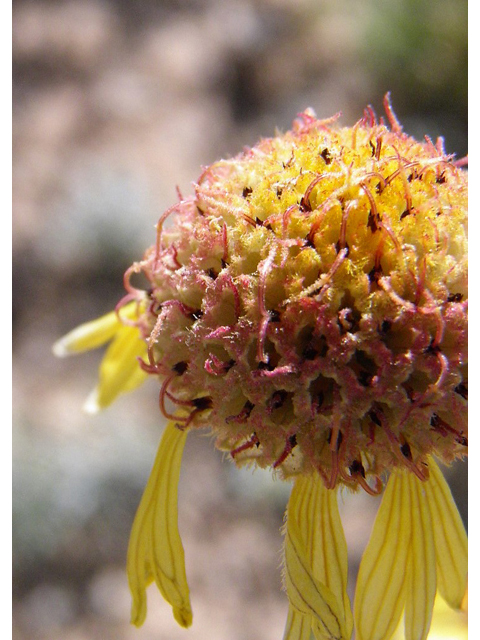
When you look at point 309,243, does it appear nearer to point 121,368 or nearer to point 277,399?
point 277,399

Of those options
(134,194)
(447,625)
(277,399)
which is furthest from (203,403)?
(134,194)

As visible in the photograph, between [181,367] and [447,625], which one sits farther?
[447,625]

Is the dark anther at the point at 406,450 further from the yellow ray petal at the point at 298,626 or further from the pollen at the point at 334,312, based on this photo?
the yellow ray petal at the point at 298,626

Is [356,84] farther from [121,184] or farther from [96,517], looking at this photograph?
[96,517]

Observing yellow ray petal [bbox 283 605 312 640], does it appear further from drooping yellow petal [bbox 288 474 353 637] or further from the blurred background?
the blurred background

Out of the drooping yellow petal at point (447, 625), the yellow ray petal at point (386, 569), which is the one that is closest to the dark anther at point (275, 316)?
the yellow ray petal at point (386, 569)
